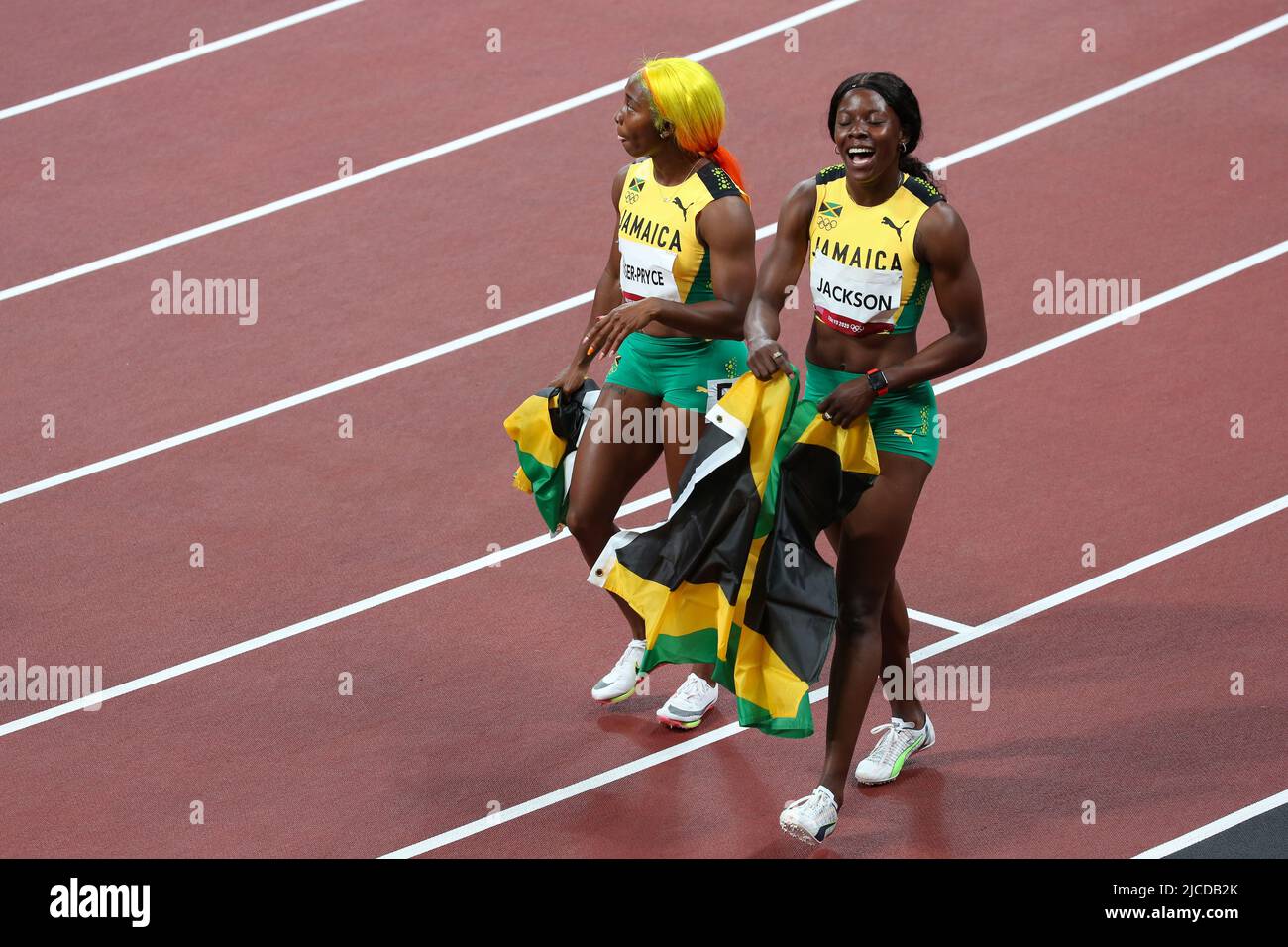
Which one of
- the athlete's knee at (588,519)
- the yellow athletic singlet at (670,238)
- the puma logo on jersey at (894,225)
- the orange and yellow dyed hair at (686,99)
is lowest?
the athlete's knee at (588,519)

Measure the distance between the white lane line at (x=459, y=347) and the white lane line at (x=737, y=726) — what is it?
1951 mm

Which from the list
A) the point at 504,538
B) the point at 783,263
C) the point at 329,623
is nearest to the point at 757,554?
the point at 783,263

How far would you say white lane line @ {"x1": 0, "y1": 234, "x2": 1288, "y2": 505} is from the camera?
10.0 m

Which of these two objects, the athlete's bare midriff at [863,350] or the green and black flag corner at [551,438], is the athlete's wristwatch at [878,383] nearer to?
the athlete's bare midriff at [863,350]

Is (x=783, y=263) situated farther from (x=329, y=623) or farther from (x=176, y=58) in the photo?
(x=176, y=58)

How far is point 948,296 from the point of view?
6.54 metres

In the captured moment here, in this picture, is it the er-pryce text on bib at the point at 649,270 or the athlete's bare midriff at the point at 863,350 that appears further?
the er-pryce text on bib at the point at 649,270

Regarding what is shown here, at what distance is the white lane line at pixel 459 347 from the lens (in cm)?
1005

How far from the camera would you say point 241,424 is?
1039cm

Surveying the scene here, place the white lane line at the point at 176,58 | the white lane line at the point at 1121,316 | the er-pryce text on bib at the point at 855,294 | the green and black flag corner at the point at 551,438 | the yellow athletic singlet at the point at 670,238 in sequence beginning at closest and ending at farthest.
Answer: the er-pryce text on bib at the point at 855,294
the yellow athletic singlet at the point at 670,238
the green and black flag corner at the point at 551,438
the white lane line at the point at 1121,316
the white lane line at the point at 176,58

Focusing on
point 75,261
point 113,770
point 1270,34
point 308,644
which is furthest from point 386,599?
point 1270,34

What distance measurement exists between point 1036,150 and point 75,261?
647 cm

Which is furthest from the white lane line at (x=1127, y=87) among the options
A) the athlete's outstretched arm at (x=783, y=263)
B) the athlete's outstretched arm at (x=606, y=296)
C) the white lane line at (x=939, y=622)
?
the athlete's outstretched arm at (x=783, y=263)

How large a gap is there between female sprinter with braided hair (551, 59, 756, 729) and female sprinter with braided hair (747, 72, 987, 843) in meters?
0.33
